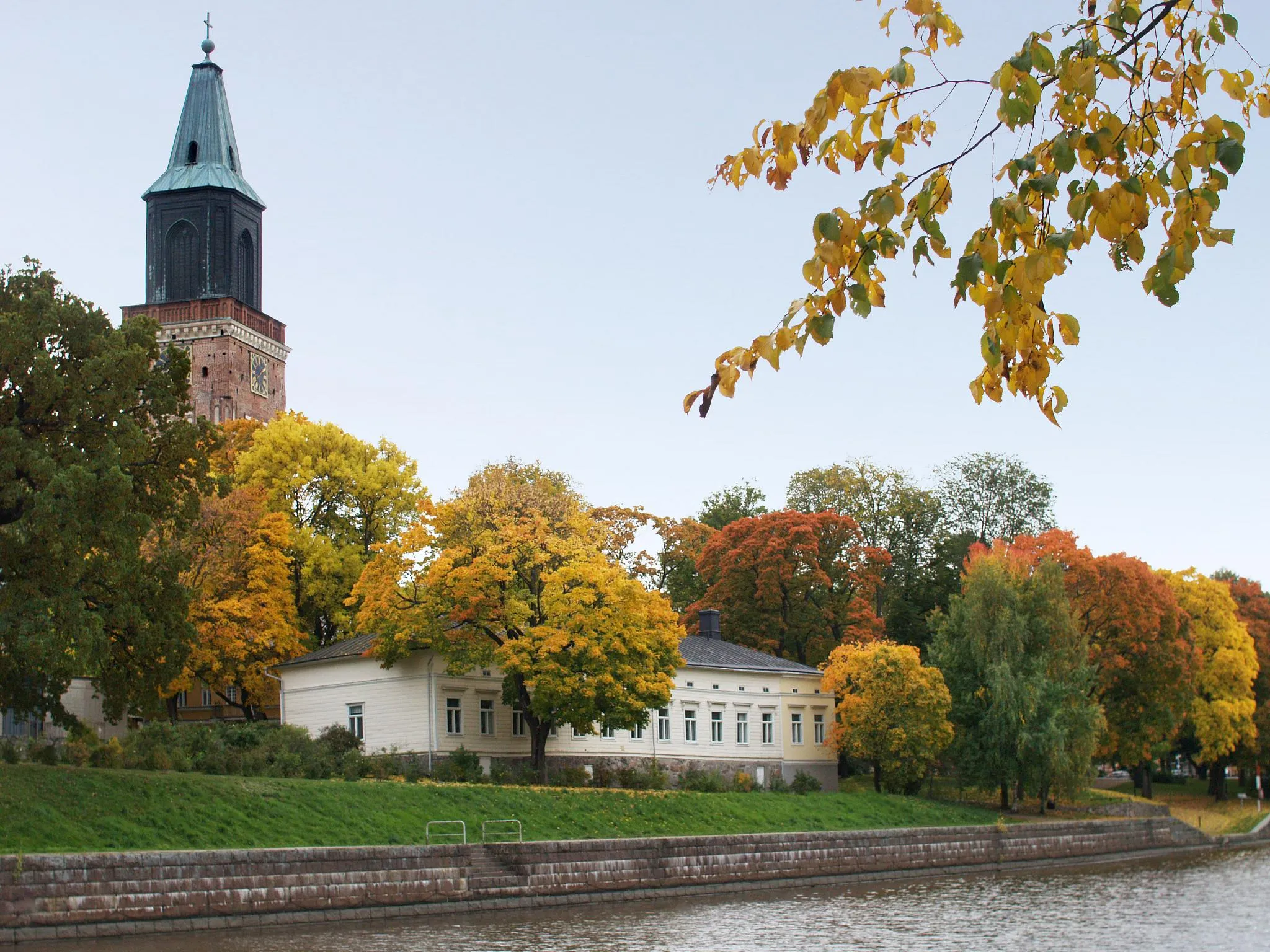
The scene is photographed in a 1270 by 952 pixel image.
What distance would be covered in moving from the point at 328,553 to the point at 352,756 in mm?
20160

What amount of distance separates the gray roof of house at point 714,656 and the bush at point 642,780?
18.8 feet

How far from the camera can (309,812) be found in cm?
3425

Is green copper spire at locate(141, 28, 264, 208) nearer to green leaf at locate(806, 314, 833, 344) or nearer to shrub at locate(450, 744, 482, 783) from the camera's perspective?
shrub at locate(450, 744, 482, 783)

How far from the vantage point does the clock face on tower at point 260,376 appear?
8156 centimetres

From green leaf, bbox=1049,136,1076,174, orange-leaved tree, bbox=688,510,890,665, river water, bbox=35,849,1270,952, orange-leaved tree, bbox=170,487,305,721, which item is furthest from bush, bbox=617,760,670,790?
green leaf, bbox=1049,136,1076,174

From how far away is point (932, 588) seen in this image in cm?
7625

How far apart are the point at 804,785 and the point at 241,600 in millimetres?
21898

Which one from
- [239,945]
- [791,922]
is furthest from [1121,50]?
[791,922]

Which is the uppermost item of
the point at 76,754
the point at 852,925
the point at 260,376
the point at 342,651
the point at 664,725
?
the point at 260,376

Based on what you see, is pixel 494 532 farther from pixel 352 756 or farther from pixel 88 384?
pixel 88 384

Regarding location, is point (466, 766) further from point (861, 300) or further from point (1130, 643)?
point (861, 300)

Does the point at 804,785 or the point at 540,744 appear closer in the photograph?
the point at 540,744

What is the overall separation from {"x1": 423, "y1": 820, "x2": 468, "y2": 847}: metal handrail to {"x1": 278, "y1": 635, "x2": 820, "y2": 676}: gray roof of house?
1528cm

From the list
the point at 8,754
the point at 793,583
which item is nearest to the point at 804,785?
the point at 793,583
